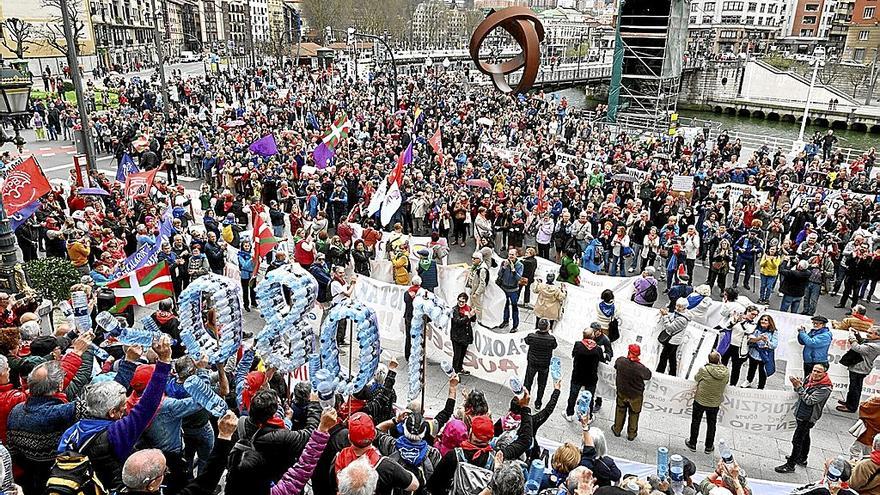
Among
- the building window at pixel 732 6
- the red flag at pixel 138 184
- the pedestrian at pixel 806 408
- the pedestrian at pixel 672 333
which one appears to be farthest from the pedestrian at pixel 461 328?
the building window at pixel 732 6

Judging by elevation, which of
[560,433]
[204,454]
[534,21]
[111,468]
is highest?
[534,21]

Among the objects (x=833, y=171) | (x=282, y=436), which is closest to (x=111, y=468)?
(x=282, y=436)

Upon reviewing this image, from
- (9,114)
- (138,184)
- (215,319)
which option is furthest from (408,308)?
(138,184)

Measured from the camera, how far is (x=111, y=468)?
14.1ft

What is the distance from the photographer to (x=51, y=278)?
9.53m

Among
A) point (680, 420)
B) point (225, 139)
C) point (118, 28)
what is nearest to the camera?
point (680, 420)

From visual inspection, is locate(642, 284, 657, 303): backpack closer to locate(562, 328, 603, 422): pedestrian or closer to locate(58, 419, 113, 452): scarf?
locate(562, 328, 603, 422): pedestrian

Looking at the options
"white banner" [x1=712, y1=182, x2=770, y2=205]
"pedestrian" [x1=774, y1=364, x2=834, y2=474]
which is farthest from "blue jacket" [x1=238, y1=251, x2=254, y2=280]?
"white banner" [x1=712, y1=182, x2=770, y2=205]

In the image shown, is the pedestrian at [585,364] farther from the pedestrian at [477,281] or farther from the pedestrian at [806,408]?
the pedestrian at [477,281]

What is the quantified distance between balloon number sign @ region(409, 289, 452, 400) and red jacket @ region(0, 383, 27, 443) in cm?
385

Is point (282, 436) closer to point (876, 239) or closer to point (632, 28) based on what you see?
point (876, 239)

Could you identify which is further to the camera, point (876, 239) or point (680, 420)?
point (876, 239)

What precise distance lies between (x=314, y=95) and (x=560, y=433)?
28.7 meters

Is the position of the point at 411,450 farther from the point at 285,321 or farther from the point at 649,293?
the point at 649,293
